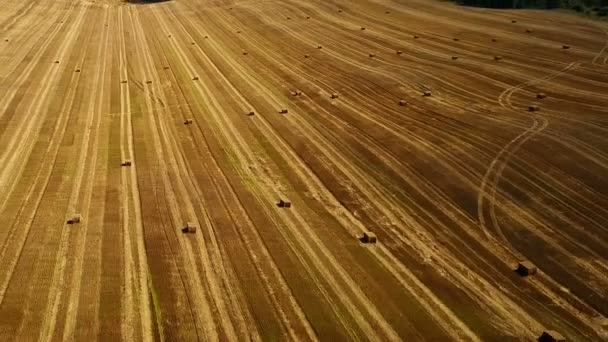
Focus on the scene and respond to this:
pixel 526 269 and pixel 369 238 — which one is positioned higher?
pixel 526 269

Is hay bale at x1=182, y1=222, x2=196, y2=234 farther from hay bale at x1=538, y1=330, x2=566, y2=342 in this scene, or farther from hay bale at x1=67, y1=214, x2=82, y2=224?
hay bale at x1=538, y1=330, x2=566, y2=342

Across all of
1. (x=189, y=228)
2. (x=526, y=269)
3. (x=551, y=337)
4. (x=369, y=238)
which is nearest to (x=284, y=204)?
(x=189, y=228)

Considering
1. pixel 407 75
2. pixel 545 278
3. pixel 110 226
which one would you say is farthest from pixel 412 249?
pixel 407 75

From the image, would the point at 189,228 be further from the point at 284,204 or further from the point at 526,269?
the point at 526,269

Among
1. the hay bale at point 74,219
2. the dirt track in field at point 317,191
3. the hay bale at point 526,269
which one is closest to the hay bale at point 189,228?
the dirt track in field at point 317,191

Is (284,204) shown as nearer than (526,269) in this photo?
No

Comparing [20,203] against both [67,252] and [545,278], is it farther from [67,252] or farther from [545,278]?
[545,278]

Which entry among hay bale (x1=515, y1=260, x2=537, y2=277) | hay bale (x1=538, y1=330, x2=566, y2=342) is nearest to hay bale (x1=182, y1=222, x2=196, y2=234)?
hay bale (x1=515, y1=260, x2=537, y2=277)
